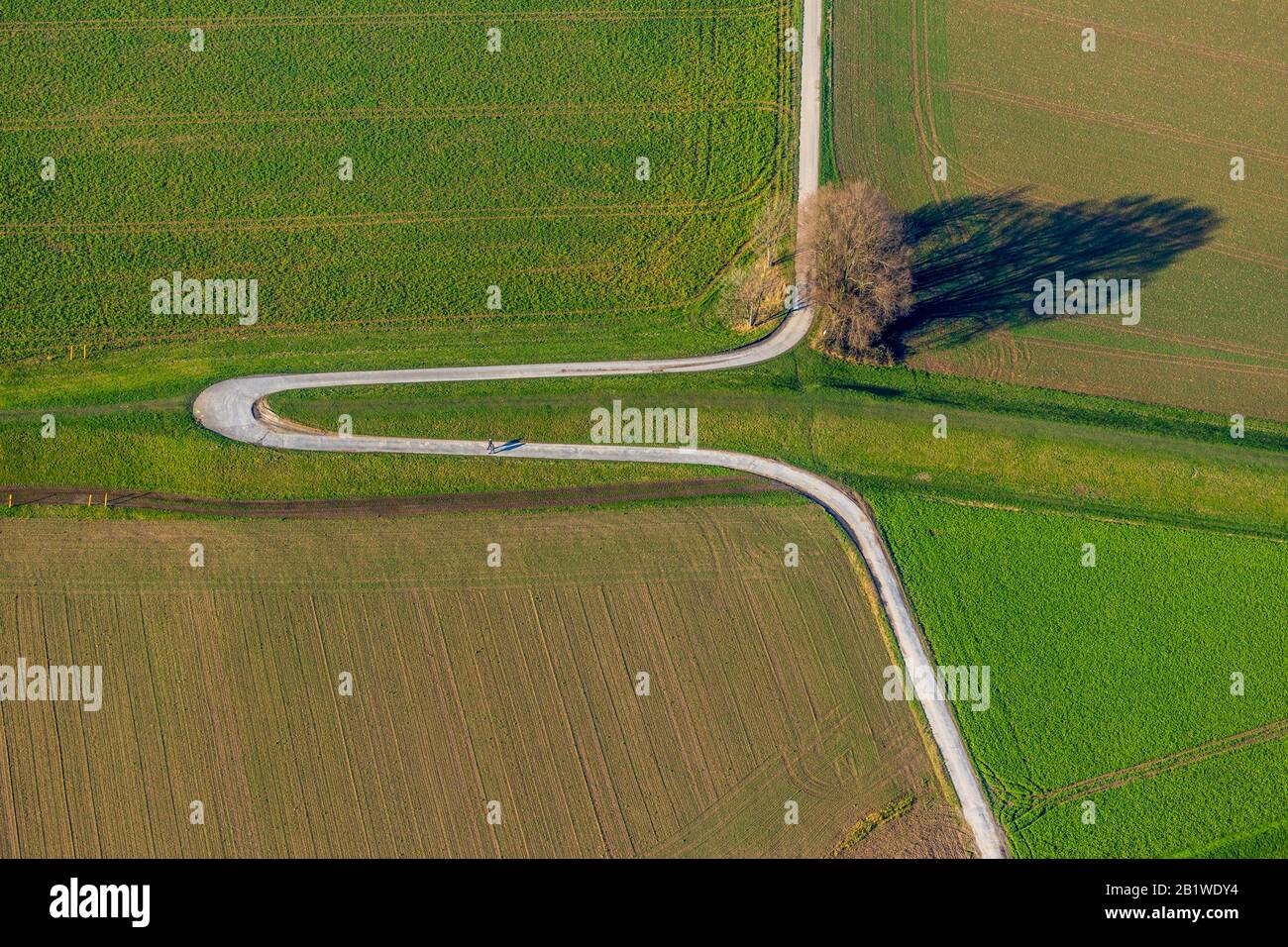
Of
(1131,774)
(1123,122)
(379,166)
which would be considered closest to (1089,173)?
(1123,122)

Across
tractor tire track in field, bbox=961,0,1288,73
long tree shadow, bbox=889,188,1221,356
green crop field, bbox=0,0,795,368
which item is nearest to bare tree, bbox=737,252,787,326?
green crop field, bbox=0,0,795,368

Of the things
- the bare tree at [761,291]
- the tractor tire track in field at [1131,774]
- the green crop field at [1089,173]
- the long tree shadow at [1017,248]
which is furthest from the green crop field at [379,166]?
the tractor tire track in field at [1131,774]

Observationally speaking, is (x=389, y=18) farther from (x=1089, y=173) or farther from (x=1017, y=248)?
(x=1089, y=173)

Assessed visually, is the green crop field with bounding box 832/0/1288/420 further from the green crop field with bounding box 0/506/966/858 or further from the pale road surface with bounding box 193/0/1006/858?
the green crop field with bounding box 0/506/966/858

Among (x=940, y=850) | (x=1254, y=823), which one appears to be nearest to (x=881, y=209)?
(x=940, y=850)

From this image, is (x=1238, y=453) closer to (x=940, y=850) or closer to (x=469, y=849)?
(x=940, y=850)

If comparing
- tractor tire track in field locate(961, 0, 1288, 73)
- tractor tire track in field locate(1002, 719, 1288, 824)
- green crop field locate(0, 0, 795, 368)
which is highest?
tractor tire track in field locate(961, 0, 1288, 73)

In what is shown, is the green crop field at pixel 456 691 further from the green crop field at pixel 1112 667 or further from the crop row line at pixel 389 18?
the crop row line at pixel 389 18
